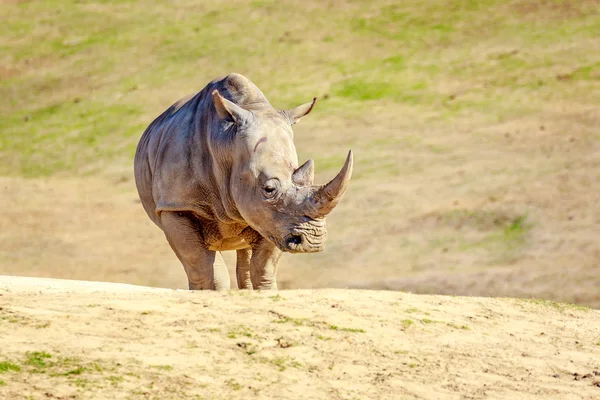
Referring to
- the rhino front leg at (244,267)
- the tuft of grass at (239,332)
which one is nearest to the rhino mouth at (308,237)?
the tuft of grass at (239,332)

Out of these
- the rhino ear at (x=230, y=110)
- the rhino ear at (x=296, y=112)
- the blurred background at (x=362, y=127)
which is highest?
the rhino ear at (x=230, y=110)

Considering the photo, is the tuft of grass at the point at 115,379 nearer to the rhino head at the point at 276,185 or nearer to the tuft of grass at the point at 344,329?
the tuft of grass at the point at 344,329

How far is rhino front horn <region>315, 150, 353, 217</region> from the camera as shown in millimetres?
9195

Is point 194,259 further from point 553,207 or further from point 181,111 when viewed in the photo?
point 553,207

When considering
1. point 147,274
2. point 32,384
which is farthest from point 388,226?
point 32,384

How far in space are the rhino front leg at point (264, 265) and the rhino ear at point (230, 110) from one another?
40.6 inches

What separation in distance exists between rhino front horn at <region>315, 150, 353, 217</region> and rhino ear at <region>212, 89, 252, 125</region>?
112 cm

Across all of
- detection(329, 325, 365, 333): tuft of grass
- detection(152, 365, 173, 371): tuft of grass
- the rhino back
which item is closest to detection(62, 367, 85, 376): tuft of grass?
detection(152, 365, 173, 371): tuft of grass

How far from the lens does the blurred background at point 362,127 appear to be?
20.8 metres

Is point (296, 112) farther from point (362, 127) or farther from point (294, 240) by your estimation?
point (362, 127)

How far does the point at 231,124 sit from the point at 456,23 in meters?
20.5

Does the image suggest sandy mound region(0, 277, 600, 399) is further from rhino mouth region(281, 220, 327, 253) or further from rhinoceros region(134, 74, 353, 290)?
rhinoceros region(134, 74, 353, 290)

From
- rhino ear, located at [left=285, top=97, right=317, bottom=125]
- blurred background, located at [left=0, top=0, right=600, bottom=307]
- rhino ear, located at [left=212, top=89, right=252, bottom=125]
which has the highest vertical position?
rhino ear, located at [left=212, top=89, right=252, bottom=125]

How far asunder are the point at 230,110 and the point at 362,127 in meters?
15.9
